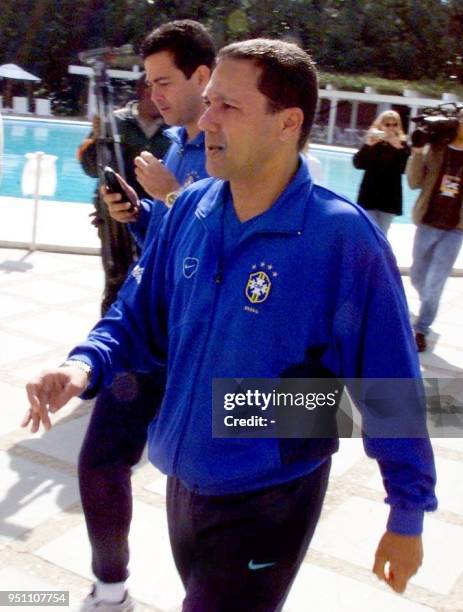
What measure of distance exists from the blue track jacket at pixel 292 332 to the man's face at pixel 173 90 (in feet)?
3.68

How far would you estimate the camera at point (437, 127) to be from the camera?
588cm

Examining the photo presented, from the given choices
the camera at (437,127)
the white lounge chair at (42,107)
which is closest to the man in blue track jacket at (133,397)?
A: the camera at (437,127)

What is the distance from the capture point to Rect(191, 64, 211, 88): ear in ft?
9.46

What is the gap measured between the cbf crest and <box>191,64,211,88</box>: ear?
1.34m

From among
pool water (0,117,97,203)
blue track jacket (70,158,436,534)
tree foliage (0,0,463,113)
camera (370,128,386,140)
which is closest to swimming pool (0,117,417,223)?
pool water (0,117,97,203)

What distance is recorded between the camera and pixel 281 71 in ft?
5.93

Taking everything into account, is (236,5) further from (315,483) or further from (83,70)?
(315,483)

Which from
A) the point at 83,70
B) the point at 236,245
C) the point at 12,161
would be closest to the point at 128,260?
the point at 236,245

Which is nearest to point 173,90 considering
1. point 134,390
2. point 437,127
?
point 134,390

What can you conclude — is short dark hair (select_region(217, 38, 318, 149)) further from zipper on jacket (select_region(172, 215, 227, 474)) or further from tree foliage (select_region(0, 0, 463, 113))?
tree foliage (select_region(0, 0, 463, 113))

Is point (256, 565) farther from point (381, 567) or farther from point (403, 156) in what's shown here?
point (403, 156)

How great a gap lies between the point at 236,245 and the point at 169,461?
0.53 m

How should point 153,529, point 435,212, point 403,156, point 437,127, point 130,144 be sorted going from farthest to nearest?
1. point 403,156
2. point 435,212
3. point 437,127
4. point 130,144
5. point 153,529

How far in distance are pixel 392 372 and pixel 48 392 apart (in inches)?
30.8
